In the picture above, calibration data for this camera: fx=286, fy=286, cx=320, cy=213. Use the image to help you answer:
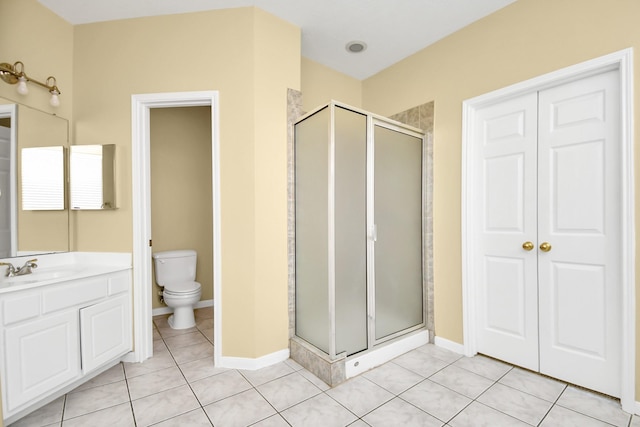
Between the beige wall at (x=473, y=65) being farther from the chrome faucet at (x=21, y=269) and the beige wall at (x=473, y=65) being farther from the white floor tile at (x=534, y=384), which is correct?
the chrome faucet at (x=21, y=269)

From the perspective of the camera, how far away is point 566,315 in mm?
1924

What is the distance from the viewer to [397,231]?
7.98 ft

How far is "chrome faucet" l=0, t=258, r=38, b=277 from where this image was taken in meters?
1.85

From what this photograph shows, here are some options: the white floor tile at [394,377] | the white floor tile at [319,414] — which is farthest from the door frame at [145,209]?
the white floor tile at [394,377]

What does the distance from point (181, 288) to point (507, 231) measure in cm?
302

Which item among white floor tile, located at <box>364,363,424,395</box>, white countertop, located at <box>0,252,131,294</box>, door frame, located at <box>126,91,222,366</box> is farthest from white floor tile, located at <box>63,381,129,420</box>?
white floor tile, located at <box>364,363,424,395</box>

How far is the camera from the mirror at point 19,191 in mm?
1911

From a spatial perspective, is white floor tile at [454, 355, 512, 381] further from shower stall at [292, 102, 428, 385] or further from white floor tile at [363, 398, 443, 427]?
white floor tile at [363, 398, 443, 427]

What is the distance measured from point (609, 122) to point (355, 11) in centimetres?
185

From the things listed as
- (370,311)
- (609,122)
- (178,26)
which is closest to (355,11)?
(178,26)

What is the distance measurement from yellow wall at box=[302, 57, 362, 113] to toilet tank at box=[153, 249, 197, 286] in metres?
2.15

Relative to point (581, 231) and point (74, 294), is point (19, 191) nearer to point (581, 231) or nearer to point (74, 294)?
point (74, 294)

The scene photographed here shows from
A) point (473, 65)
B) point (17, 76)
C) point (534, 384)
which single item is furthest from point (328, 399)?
point (17, 76)

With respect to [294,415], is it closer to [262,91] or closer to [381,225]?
[381,225]
